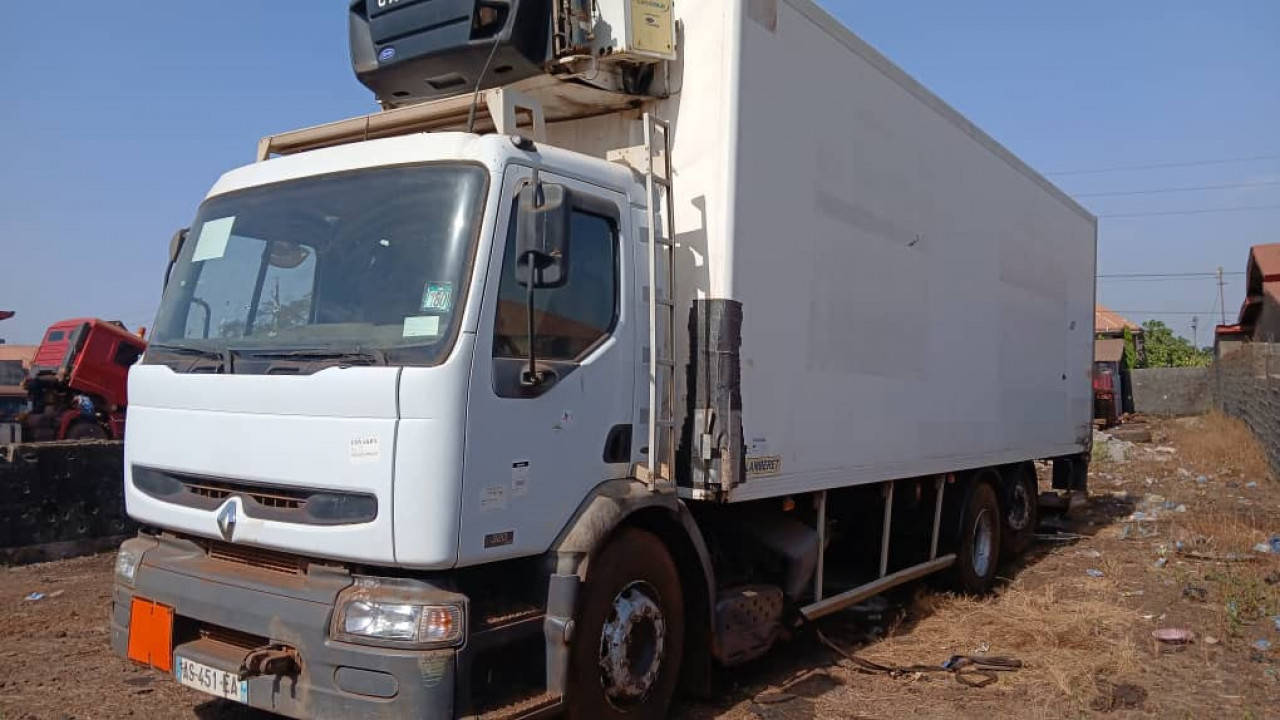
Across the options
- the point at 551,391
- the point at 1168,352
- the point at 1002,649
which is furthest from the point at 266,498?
the point at 1168,352

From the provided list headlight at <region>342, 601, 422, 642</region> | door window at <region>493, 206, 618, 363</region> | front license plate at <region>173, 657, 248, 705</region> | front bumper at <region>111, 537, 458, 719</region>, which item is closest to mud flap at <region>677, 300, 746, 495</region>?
door window at <region>493, 206, 618, 363</region>

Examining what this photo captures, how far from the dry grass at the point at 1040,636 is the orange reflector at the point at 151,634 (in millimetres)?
4131

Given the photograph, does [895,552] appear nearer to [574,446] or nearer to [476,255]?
[574,446]

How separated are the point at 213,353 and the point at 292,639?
132 cm

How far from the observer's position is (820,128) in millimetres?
5602

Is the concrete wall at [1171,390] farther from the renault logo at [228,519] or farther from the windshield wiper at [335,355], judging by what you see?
the renault logo at [228,519]

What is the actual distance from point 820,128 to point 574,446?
260 centimetres

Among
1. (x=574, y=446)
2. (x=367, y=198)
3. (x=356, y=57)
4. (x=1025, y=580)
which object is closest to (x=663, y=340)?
(x=574, y=446)

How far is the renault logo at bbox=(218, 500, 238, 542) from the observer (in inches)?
155

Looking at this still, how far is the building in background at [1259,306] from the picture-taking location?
24.5 m

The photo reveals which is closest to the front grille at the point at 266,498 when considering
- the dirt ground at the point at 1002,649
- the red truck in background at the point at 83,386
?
the dirt ground at the point at 1002,649

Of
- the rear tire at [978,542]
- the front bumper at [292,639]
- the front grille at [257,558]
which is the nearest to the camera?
the front bumper at [292,639]

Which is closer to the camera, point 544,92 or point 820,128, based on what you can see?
point 544,92

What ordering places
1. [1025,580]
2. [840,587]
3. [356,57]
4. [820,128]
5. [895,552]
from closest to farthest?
[356,57] → [820,128] → [840,587] → [895,552] → [1025,580]
